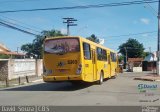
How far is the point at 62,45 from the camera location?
2181 centimetres

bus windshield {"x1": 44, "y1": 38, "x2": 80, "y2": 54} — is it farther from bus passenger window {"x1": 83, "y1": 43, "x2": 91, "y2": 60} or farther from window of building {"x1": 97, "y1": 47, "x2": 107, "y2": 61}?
window of building {"x1": 97, "y1": 47, "x2": 107, "y2": 61}

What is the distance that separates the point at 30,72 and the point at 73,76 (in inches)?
960

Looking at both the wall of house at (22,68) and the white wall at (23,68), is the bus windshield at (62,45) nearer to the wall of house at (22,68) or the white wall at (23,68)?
the wall of house at (22,68)

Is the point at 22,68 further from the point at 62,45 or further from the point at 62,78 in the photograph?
the point at 62,78

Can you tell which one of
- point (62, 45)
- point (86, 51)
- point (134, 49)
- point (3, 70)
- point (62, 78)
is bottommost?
point (62, 78)

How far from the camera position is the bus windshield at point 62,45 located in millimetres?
21658

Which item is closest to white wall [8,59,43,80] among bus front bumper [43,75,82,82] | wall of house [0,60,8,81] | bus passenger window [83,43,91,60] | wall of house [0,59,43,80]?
wall of house [0,59,43,80]

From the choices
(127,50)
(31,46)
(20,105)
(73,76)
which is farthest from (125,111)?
(127,50)

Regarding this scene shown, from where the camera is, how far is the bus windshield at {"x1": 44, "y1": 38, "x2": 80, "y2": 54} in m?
21.7

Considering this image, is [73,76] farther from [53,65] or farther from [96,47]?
[96,47]

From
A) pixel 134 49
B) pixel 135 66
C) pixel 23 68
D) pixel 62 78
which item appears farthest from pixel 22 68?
pixel 134 49

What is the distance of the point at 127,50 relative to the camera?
433ft

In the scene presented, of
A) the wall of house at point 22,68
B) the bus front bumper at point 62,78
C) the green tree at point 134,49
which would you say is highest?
the green tree at point 134,49

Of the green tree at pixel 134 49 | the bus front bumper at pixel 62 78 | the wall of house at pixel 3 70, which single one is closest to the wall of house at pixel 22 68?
the wall of house at pixel 3 70
